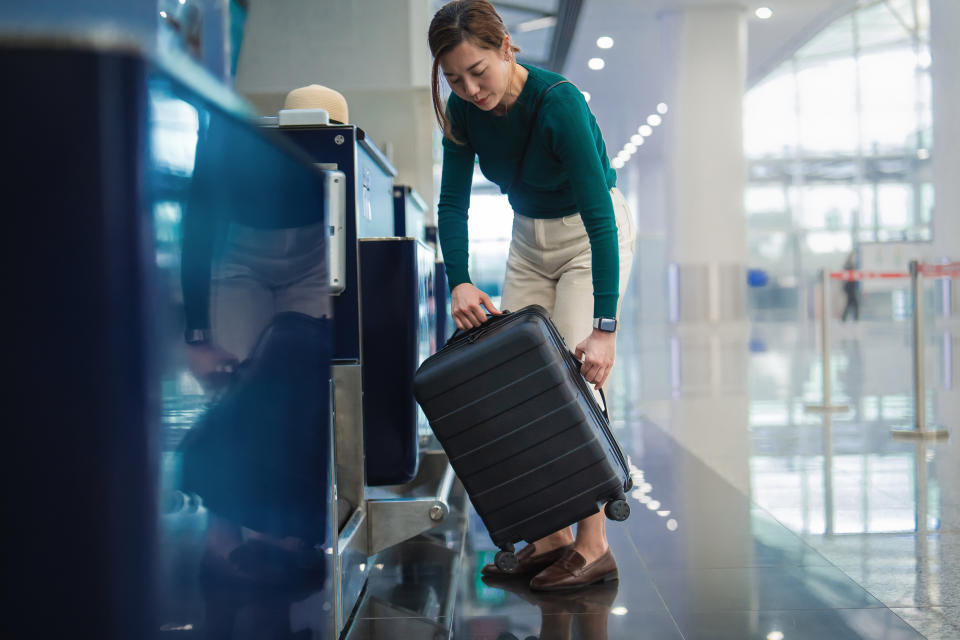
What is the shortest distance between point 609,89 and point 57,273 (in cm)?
1974

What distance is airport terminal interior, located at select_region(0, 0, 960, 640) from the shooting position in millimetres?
722

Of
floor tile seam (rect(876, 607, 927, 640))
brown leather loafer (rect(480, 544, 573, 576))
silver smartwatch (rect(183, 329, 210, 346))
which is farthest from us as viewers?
brown leather loafer (rect(480, 544, 573, 576))

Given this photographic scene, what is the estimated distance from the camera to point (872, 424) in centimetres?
477

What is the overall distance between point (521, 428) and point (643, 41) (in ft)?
50.7

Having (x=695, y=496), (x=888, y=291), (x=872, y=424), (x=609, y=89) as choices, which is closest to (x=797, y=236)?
(x=888, y=291)

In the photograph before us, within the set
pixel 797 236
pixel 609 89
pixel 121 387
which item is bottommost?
pixel 121 387

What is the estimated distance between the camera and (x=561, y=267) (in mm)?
2471

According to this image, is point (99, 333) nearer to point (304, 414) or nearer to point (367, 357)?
point (304, 414)

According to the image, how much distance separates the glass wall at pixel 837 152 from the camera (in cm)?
2162

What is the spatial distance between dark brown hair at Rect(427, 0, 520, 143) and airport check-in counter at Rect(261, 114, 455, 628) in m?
0.38

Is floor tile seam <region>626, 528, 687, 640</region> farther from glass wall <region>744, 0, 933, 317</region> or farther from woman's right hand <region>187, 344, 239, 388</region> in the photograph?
glass wall <region>744, 0, 933, 317</region>

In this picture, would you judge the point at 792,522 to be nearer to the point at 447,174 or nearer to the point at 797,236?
the point at 447,174

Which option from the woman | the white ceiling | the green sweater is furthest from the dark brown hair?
the white ceiling

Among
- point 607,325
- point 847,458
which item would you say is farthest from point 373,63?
point 607,325
